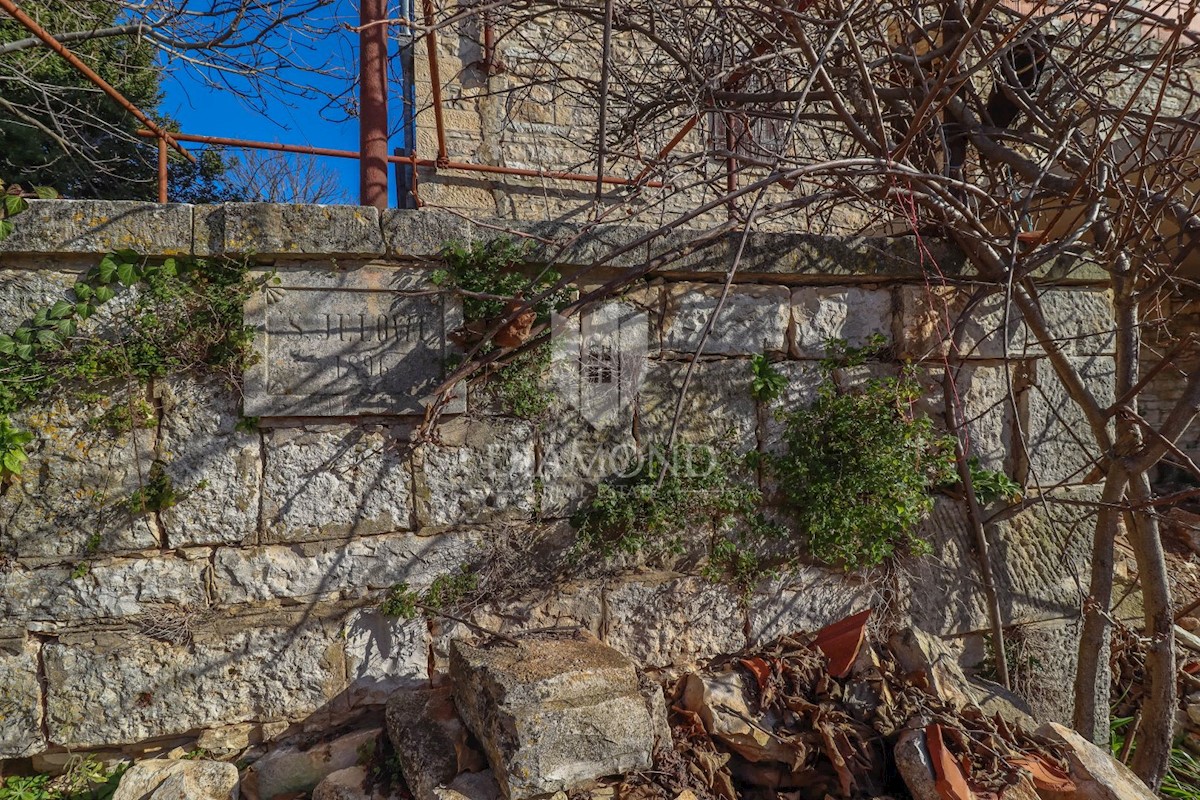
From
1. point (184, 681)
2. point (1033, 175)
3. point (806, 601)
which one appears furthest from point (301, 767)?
point (1033, 175)

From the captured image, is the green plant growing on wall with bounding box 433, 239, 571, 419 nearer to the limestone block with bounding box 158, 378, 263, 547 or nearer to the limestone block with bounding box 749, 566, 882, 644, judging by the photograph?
the limestone block with bounding box 158, 378, 263, 547

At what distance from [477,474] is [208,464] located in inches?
35.9

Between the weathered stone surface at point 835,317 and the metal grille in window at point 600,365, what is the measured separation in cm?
79

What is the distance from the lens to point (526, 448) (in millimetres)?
2607

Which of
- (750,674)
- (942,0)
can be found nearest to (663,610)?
(750,674)

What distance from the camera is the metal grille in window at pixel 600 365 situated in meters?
2.66

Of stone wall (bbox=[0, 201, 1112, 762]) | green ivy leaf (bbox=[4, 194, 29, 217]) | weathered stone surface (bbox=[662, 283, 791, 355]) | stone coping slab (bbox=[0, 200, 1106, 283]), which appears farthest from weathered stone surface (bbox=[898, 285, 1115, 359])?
green ivy leaf (bbox=[4, 194, 29, 217])

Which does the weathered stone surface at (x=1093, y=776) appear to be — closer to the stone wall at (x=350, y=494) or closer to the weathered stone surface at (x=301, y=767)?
the stone wall at (x=350, y=494)

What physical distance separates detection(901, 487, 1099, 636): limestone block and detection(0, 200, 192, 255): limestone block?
307cm

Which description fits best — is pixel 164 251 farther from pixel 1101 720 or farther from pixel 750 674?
pixel 1101 720

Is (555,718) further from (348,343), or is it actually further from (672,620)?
(348,343)

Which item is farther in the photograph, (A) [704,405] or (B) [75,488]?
(A) [704,405]

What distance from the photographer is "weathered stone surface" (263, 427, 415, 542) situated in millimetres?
2402

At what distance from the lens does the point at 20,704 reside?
2197mm
